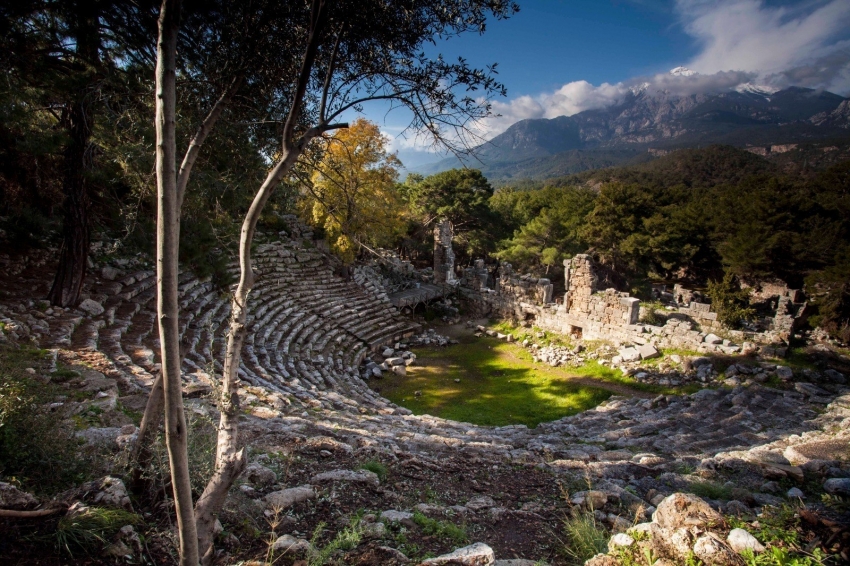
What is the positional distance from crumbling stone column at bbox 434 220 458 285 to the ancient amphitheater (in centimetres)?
1004

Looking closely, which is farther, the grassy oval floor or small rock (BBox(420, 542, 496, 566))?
the grassy oval floor

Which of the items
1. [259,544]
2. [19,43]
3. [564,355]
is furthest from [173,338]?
[564,355]

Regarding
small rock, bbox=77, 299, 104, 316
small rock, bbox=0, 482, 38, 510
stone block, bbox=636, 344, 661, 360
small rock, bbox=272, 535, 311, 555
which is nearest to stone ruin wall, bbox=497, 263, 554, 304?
stone block, bbox=636, 344, 661, 360

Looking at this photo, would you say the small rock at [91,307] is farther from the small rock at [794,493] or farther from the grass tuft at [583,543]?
the small rock at [794,493]

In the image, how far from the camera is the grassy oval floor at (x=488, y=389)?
39.5 ft

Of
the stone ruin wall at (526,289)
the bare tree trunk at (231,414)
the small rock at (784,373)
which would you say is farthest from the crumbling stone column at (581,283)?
the bare tree trunk at (231,414)

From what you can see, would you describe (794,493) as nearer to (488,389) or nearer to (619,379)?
(488,389)

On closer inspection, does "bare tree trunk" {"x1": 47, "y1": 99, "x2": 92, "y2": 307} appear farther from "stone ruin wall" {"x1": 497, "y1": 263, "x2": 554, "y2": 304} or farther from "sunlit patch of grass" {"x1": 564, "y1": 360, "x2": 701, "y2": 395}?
"stone ruin wall" {"x1": 497, "y1": 263, "x2": 554, "y2": 304}

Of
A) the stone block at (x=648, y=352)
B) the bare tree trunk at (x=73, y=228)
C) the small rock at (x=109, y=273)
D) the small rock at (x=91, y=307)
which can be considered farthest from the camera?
the stone block at (x=648, y=352)

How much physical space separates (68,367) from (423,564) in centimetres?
670

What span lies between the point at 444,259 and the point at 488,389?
39.9ft

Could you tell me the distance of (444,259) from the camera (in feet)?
81.7

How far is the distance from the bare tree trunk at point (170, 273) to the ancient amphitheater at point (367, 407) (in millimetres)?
792

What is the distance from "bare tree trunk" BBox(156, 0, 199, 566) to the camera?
2.40 m
